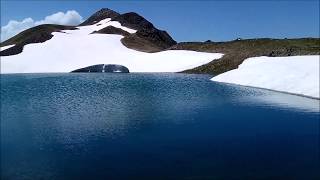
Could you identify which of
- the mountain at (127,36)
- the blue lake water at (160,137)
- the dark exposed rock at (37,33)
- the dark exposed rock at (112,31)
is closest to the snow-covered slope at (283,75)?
the blue lake water at (160,137)

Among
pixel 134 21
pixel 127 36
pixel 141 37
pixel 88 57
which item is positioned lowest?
pixel 88 57

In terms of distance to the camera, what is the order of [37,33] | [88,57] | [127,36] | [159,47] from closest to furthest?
1. [88,57]
2. [127,36]
3. [159,47]
4. [37,33]

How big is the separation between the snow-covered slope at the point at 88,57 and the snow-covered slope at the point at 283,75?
35.8 meters

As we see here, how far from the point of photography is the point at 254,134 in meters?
31.4

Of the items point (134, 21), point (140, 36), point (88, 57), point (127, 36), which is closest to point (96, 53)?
point (88, 57)

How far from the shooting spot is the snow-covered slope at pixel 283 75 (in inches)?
2125

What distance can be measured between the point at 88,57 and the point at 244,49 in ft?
145

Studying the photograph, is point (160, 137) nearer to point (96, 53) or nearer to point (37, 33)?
point (96, 53)

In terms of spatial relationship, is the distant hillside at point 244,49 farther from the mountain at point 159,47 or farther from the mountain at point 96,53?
the mountain at point 96,53

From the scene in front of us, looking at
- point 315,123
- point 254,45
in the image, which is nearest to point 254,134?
point 315,123

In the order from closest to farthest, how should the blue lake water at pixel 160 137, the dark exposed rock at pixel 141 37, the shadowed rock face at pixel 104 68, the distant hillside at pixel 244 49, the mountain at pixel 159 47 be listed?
1. the blue lake water at pixel 160 137
2. the distant hillside at pixel 244 49
3. the mountain at pixel 159 47
4. the shadowed rock face at pixel 104 68
5. the dark exposed rock at pixel 141 37

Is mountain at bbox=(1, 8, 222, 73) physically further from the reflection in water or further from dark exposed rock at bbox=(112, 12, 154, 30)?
the reflection in water

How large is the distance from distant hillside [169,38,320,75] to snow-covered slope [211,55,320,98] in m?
24.4

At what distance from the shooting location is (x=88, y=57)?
4970 inches
